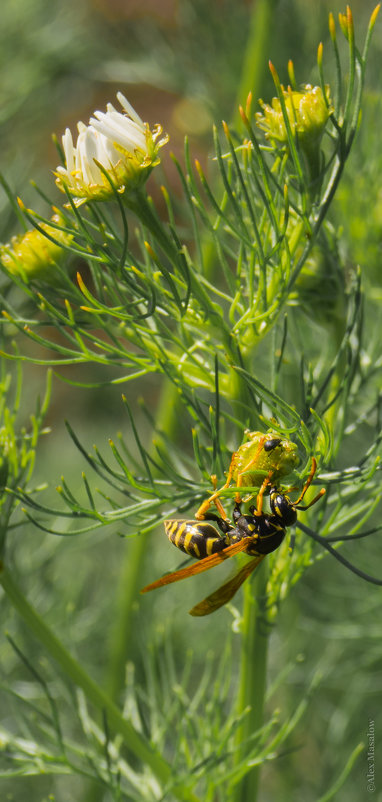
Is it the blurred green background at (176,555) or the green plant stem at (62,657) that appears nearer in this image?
the green plant stem at (62,657)

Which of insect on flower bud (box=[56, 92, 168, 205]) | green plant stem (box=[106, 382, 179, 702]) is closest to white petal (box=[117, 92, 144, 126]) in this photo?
insect on flower bud (box=[56, 92, 168, 205])

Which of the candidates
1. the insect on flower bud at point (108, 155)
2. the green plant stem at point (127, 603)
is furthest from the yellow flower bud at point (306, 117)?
the green plant stem at point (127, 603)

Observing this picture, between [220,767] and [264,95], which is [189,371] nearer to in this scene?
[220,767]

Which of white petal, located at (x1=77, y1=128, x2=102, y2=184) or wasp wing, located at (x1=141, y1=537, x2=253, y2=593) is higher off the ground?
white petal, located at (x1=77, y1=128, x2=102, y2=184)

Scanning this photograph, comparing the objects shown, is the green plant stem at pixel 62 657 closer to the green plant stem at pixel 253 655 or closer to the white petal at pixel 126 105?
the green plant stem at pixel 253 655

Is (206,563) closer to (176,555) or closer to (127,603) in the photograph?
Result: (127,603)

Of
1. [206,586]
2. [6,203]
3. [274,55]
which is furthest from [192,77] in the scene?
[206,586]

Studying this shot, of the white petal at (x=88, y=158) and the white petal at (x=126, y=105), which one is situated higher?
the white petal at (x=126, y=105)

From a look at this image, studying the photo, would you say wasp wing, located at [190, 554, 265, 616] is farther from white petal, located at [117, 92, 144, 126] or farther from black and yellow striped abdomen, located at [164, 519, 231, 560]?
white petal, located at [117, 92, 144, 126]
